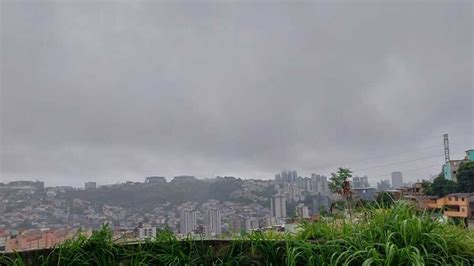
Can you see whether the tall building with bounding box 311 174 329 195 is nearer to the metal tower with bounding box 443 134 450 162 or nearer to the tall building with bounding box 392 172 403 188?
the tall building with bounding box 392 172 403 188

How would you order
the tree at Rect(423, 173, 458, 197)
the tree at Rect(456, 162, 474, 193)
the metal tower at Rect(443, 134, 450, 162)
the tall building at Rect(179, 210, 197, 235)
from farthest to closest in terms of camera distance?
the metal tower at Rect(443, 134, 450, 162), the tree at Rect(456, 162, 474, 193), the tree at Rect(423, 173, 458, 197), the tall building at Rect(179, 210, 197, 235)

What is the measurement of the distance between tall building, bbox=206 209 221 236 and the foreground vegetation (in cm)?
19

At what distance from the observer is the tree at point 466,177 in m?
2.43

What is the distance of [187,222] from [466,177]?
5.71 ft

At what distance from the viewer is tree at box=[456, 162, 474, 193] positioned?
243 cm

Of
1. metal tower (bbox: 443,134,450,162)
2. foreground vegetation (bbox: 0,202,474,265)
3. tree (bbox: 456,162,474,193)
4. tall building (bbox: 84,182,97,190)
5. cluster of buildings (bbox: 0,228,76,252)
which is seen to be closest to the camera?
foreground vegetation (bbox: 0,202,474,265)

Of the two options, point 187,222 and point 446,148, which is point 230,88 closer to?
point 187,222

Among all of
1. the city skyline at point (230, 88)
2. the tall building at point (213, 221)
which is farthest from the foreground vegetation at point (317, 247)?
the city skyline at point (230, 88)

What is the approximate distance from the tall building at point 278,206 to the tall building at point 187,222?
0.48 m

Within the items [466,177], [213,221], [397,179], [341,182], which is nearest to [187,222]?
[213,221]

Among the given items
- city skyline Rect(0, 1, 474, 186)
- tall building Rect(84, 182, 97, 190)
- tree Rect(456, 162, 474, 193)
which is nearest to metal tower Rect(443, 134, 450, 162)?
city skyline Rect(0, 1, 474, 186)

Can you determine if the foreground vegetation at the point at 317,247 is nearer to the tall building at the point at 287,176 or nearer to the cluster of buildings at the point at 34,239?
the cluster of buildings at the point at 34,239

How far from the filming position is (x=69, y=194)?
8.14 feet

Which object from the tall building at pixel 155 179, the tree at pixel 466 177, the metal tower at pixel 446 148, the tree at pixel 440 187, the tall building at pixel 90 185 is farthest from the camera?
the metal tower at pixel 446 148
